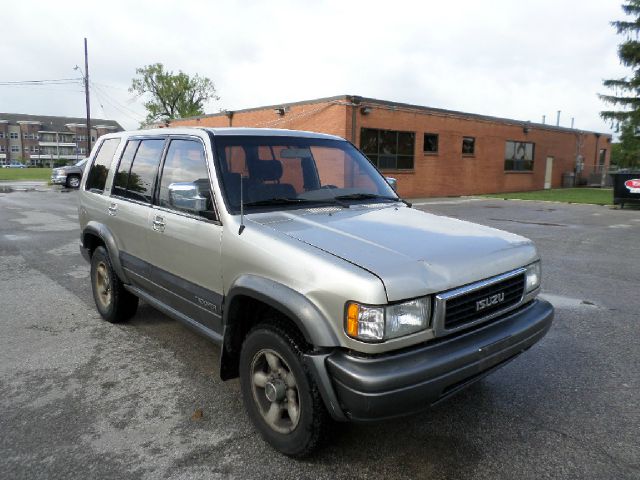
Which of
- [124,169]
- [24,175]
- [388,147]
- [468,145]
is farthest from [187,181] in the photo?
[24,175]

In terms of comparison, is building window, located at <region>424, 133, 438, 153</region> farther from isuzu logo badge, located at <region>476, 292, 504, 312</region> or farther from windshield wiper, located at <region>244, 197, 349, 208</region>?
isuzu logo badge, located at <region>476, 292, 504, 312</region>

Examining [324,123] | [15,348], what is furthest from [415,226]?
[324,123]

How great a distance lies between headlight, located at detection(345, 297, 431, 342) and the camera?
2.27 metres

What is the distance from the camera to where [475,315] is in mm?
2654

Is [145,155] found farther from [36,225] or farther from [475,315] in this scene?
[36,225]

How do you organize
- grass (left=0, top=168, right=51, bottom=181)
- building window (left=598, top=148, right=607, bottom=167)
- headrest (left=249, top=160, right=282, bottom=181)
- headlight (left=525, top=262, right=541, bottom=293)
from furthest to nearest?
grass (left=0, top=168, right=51, bottom=181)
building window (left=598, top=148, right=607, bottom=167)
headrest (left=249, top=160, right=282, bottom=181)
headlight (left=525, top=262, right=541, bottom=293)

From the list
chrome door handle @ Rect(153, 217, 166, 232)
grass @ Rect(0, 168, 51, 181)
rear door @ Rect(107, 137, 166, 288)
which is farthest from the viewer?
grass @ Rect(0, 168, 51, 181)

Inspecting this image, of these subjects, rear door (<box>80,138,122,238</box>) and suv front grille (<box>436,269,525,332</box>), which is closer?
suv front grille (<box>436,269,525,332</box>)

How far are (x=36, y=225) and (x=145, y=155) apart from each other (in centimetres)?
983

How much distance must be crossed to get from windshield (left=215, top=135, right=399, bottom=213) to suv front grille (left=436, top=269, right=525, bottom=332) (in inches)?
50.9

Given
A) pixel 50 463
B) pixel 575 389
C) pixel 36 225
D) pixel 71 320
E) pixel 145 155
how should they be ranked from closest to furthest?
1. pixel 50 463
2. pixel 575 389
3. pixel 145 155
4. pixel 71 320
5. pixel 36 225

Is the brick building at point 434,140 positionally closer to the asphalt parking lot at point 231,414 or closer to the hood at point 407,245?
the asphalt parking lot at point 231,414

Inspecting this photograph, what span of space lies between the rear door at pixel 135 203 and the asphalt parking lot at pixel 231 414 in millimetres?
774

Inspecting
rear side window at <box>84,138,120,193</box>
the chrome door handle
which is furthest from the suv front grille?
rear side window at <box>84,138,120,193</box>
